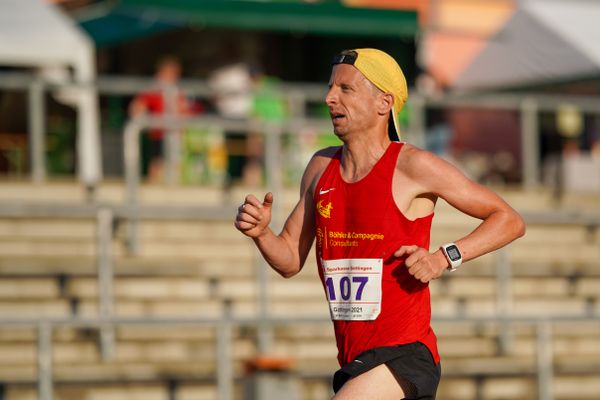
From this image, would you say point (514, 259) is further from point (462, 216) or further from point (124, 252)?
point (124, 252)

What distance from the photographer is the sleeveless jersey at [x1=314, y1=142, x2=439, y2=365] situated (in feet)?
19.7

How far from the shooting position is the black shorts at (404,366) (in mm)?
5953

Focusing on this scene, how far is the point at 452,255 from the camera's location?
585 cm

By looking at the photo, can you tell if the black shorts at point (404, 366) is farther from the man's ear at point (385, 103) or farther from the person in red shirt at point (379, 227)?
the man's ear at point (385, 103)

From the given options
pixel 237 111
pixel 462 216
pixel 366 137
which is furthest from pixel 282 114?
pixel 366 137

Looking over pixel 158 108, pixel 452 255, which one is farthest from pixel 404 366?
pixel 158 108

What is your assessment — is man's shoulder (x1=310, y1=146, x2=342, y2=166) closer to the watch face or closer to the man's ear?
the man's ear

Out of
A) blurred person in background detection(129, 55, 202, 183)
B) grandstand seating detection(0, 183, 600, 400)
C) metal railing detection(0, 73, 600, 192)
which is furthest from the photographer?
blurred person in background detection(129, 55, 202, 183)

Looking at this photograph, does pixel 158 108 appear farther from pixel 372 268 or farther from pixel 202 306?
pixel 372 268

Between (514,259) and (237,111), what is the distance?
13.7ft

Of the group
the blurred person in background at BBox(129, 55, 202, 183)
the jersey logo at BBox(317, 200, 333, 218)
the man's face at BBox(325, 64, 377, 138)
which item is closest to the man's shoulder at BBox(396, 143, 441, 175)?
the man's face at BBox(325, 64, 377, 138)

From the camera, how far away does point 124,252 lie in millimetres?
12016

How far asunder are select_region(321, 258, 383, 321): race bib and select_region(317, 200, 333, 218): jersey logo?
0.18 m

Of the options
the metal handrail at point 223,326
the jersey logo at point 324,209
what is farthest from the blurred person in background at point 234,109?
the jersey logo at point 324,209
